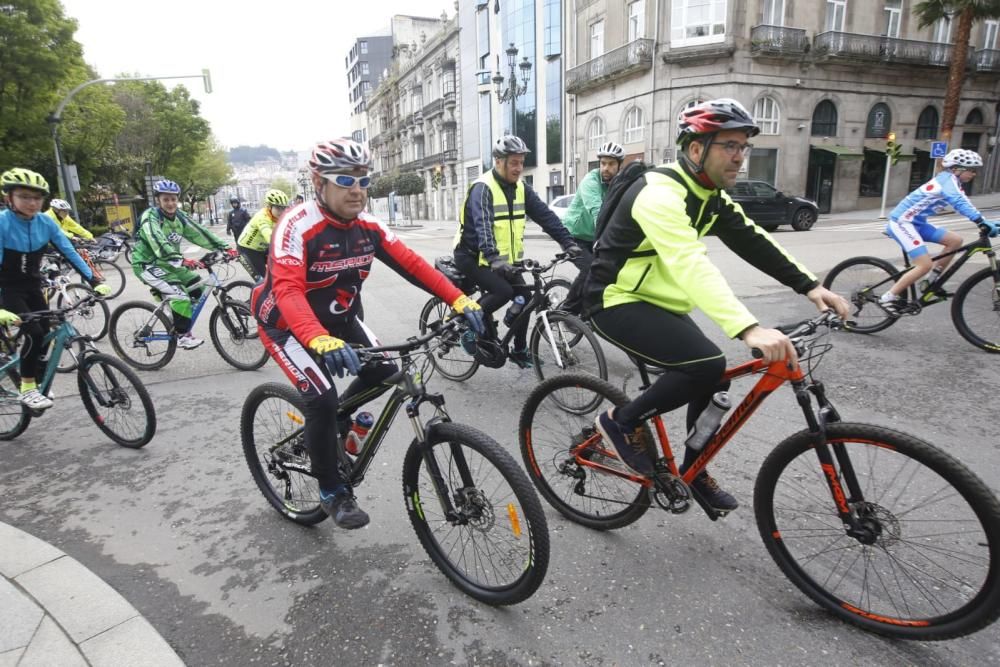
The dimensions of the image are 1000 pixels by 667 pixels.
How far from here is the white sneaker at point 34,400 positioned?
14.6ft

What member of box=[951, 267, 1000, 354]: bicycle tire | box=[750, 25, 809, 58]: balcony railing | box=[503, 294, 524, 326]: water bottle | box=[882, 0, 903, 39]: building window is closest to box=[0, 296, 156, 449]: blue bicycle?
box=[503, 294, 524, 326]: water bottle

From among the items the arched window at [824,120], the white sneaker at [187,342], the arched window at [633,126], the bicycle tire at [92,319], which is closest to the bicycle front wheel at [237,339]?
the white sneaker at [187,342]

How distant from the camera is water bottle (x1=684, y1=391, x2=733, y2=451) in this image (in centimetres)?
255

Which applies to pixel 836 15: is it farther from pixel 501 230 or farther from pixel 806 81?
pixel 501 230

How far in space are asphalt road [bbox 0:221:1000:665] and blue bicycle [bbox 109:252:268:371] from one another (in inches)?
54.7

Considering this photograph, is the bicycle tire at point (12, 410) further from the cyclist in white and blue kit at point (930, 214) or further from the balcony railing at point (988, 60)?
the balcony railing at point (988, 60)

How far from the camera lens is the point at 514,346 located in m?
5.55

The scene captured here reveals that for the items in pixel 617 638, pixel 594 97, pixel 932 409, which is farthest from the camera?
pixel 594 97

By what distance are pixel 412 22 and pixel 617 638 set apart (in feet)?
287

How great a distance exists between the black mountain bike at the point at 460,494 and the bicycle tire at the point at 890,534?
1046 millimetres

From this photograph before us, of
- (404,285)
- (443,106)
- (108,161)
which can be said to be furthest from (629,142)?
(108,161)

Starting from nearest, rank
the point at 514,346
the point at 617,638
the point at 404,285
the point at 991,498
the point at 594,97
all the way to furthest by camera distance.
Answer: the point at 991,498 < the point at 617,638 < the point at 514,346 < the point at 404,285 < the point at 594,97

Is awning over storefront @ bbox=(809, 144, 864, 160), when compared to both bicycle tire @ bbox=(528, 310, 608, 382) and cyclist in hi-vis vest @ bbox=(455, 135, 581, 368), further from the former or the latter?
bicycle tire @ bbox=(528, 310, 608, 382)

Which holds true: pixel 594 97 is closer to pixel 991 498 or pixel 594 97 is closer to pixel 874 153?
pixel 874 153
